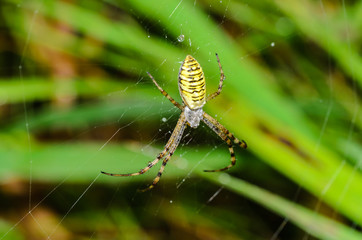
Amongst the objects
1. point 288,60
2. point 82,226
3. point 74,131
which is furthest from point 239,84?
point 82,226

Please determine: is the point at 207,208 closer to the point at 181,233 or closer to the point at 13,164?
the point at 181,233

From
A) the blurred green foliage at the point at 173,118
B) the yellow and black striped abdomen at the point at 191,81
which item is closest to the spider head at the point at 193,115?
the blurred green foliage at the point at 173,118

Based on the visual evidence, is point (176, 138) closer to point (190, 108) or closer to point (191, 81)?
point (190, 108)

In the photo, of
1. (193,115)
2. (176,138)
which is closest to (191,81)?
(193,115)

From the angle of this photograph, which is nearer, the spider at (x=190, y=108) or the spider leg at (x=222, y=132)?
the spider at (x=190, y=108)

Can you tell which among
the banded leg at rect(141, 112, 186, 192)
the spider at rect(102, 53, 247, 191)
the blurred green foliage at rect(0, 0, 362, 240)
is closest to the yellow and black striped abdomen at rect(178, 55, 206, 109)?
the spider at rect(102, 53, 247, 191)

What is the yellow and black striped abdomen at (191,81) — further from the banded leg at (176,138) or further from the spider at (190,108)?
the banded leg at (176,138)

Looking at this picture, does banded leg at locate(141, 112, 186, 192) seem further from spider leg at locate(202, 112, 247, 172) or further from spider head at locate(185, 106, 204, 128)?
spider leg at locate(202, 112, 247, 172)
